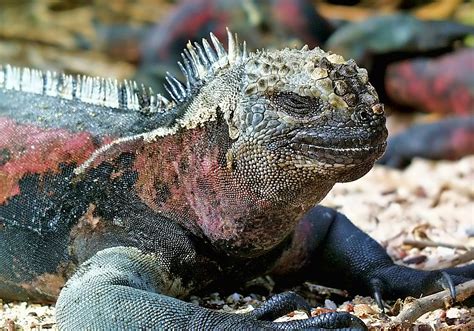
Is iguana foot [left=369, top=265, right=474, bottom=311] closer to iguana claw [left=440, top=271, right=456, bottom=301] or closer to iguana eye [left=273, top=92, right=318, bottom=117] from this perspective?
iguana claw [left=440, top=271, right=456, bottom=301]

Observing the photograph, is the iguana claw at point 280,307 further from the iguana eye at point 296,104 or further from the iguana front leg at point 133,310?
the iguana eye at point 296,104

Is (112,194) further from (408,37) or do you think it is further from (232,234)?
(408,37)

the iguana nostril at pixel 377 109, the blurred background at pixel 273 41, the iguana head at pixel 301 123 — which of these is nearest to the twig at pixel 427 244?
the iguana head at pixel 301 123

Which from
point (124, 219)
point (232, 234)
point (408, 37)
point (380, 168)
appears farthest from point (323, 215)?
point (408, 37)

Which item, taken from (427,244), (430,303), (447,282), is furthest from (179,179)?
(427,244)

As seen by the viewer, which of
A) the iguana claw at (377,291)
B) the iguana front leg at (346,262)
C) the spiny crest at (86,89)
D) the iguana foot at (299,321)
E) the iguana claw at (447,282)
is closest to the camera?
the iguana foot at (299,321)
